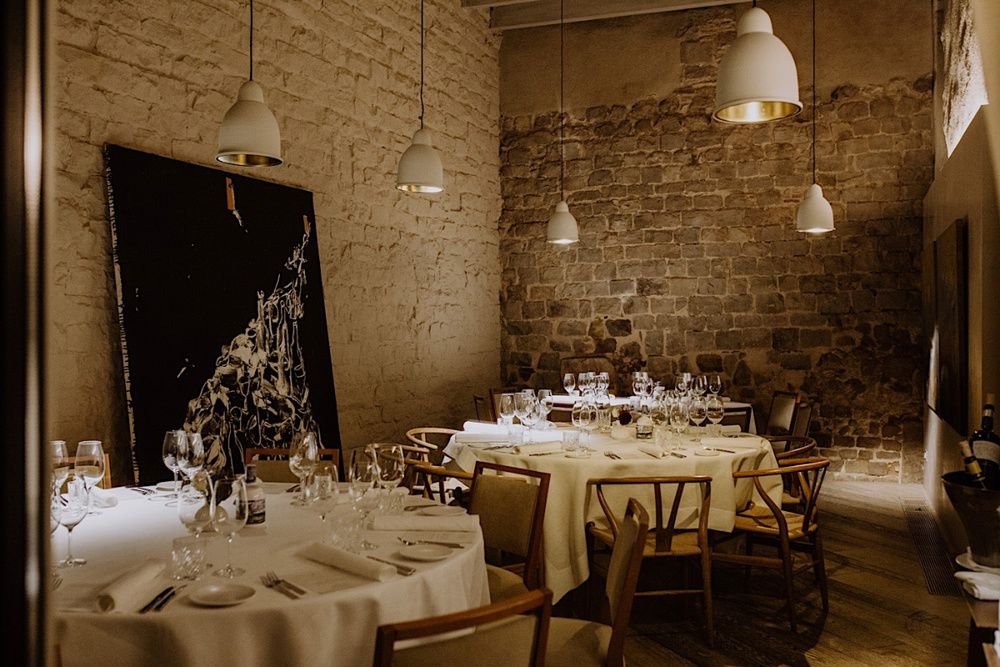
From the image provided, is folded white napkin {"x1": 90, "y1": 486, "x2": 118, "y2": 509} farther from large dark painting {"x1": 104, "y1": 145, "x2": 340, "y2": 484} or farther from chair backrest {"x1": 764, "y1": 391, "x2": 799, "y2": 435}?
chair backrest {"x1": 764, "y1": 391, "x2": 799, "y2": 435}

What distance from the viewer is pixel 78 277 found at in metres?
4.21

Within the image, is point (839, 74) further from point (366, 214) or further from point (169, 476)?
point (169, 476)

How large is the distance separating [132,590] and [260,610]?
0.34m

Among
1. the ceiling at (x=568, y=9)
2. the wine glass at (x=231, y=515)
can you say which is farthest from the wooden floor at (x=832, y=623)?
the ceiling at (x=568, y=9)

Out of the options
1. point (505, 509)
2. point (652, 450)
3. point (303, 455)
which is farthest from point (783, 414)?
point (303, 455)

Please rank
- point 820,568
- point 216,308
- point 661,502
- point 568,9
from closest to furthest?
point 661,502 → point 820,568 → point 216,308 → point 568,9

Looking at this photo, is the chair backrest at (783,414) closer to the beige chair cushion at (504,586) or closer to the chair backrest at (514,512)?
the chair backrest at (514,512)

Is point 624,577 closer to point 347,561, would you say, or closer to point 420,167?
point 347,561

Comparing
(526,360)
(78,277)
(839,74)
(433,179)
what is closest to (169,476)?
(78,277)

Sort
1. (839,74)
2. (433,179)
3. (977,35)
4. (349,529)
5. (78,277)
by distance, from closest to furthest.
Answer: (349,529) → (78,277) → (433,179) → (977,35) → (839,74)

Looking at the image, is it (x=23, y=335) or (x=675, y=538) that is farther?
(x=675, y=538)

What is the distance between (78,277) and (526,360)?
18.4 feet

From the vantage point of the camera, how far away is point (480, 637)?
1.70 meters

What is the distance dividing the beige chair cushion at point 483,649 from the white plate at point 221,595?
49 cm
